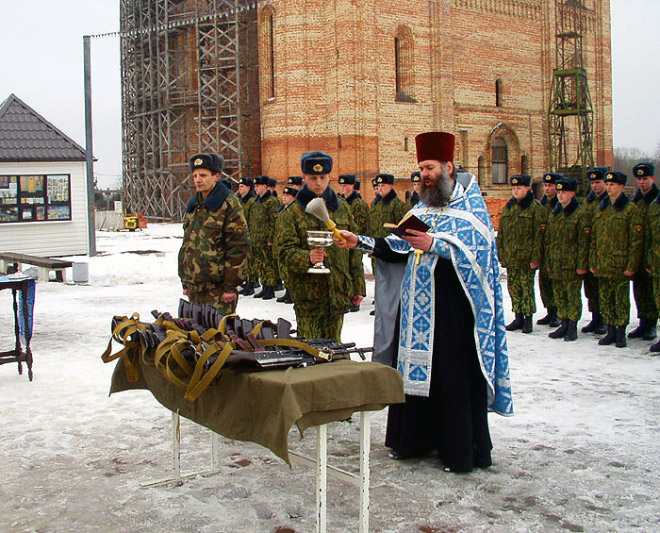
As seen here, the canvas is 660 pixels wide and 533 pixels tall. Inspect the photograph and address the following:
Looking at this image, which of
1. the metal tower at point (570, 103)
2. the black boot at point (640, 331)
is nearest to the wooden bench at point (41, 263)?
the black boot at point (640, 331)

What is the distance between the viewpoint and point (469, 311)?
516 cm

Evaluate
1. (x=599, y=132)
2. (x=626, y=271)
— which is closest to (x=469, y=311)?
(x=626, y=271)

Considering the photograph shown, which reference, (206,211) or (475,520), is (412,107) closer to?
(206,211)

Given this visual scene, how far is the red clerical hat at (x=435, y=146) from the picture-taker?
509cm

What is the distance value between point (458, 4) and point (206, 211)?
29.5 m

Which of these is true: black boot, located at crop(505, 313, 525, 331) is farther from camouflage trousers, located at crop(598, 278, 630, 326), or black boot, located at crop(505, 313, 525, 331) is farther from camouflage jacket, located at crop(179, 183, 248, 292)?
camouflage jacket, located at crop(179, 183, 248, 292)

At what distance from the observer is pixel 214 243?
6.80 meters

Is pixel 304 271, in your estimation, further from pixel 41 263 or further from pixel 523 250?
pixel 41 263

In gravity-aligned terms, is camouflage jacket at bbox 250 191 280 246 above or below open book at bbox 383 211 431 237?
above

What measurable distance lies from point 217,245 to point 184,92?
30.2 meters

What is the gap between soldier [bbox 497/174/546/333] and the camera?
10.4m

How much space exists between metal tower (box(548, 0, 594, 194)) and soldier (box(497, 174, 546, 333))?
26.4 metres

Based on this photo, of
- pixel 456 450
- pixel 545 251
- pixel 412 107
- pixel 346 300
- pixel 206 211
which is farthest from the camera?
pixel 412 107

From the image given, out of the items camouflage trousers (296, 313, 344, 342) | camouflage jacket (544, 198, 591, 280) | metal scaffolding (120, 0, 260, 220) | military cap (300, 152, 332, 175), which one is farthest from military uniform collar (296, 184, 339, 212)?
metal scaffolding (120, 0, 260, 220)
